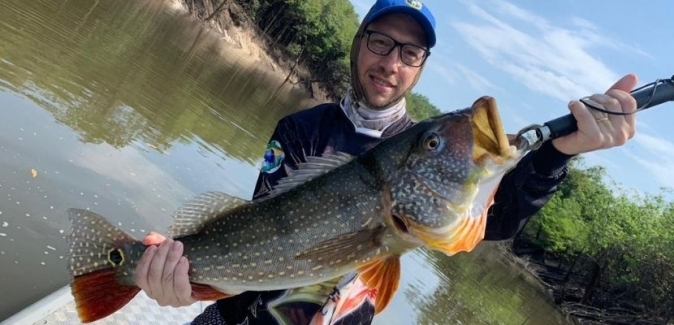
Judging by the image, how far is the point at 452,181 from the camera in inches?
114

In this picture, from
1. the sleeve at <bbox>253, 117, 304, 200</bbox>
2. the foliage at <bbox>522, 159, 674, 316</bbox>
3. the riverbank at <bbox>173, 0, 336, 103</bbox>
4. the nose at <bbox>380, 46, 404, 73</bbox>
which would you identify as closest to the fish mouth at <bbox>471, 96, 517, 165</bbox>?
the nose at <bbox>380, 46, 404, 73</bbox>

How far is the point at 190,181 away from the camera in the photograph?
15.4 meters

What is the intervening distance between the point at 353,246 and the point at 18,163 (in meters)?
9.37

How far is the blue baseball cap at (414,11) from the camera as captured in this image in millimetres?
3756

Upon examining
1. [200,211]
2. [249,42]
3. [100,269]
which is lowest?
[249,42]

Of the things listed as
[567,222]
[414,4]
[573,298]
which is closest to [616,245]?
[573,298]

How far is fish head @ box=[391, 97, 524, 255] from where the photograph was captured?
283 centimetres

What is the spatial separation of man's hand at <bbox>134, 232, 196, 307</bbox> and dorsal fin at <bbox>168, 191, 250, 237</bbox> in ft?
0.39

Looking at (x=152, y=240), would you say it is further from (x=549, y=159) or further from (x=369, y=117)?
(x=549, y=159)

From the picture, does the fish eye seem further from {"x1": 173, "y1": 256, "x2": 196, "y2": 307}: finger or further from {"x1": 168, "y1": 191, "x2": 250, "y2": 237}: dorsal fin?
{"x1": 173, "y1": 256, "x2": 196, "y2": 307}: finger

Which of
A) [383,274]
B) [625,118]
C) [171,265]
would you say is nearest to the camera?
[625,118]

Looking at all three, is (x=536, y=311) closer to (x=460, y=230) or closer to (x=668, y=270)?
(x=668, y=270)

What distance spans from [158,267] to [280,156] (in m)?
1.08

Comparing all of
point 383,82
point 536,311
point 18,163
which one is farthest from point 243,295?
point 536,311
